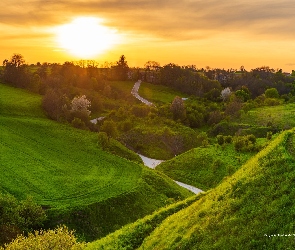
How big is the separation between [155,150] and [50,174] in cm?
4285

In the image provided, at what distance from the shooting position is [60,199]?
58531mm

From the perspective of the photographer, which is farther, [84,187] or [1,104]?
[1,104]

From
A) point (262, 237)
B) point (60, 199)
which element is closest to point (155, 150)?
point (60, 199)

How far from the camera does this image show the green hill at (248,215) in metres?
22.6

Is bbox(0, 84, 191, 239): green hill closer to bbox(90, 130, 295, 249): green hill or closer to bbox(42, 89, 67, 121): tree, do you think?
bbox(42, 89, 67, 121): tree

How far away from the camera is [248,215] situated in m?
24.8

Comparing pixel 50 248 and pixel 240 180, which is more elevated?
pixel 240 180

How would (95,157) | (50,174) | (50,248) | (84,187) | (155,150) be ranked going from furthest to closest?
(155,150) → (95,157) → (50,174) → (84,187) → (50,248)

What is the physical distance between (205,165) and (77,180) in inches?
1307

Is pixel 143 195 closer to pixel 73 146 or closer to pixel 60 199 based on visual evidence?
pixel 60 199

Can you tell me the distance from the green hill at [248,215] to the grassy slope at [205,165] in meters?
47.9

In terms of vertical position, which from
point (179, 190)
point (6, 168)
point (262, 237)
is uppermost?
point (262, 237)

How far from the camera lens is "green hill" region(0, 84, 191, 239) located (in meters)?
56.2

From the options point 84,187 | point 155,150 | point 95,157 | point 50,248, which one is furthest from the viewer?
point 155,150
